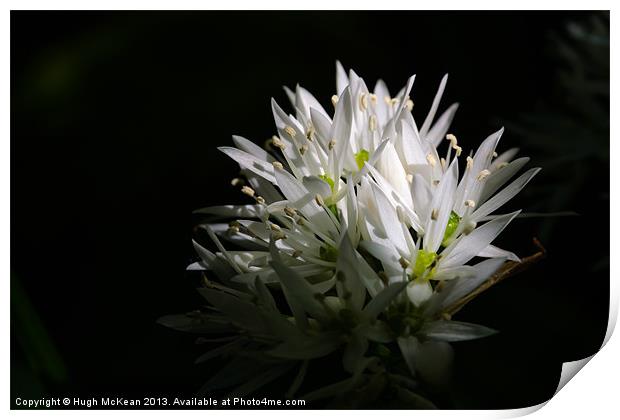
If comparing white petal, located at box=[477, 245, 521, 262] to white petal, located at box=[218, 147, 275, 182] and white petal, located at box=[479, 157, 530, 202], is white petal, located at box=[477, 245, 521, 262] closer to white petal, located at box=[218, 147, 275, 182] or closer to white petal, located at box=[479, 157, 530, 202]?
white petal, located at box=[479, 157, 530, 202]

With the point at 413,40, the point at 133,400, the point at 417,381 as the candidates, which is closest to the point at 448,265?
the point at 417,381

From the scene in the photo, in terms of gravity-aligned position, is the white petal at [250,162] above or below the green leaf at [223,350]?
above

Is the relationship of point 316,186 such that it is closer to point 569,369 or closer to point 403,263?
point 403,263

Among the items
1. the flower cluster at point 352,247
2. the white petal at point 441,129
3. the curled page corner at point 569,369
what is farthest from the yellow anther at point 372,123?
the curled page corner at point 569,369

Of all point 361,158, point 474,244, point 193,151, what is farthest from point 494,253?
point 193,151

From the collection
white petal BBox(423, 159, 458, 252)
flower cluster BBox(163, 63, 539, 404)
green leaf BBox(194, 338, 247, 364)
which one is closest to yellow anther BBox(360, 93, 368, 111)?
flower cluster BBox(163, 63, 539, 404)

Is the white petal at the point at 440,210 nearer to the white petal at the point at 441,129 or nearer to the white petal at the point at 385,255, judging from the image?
the white petal at the point at 385,255
